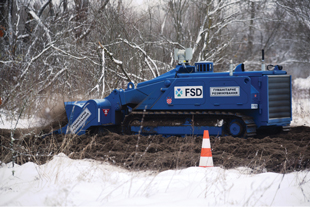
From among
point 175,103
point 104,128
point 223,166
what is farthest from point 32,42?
point 223,166

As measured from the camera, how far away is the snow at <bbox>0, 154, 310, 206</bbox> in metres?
4.08

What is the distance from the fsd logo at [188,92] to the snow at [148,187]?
3383 mm

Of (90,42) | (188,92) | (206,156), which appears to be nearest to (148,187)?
(206,156)

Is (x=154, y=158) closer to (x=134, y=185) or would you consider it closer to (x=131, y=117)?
(x=134, y=185)

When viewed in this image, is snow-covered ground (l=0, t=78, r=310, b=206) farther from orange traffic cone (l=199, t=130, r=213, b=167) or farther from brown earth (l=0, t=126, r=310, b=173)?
brown earth (l=0, t=126, r=310, b=173)

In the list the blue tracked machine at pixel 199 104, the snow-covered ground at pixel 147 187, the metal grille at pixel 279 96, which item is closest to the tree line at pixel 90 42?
the blue tracked machine at pixel 199 104

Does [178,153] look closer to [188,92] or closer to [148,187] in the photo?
[148,187]

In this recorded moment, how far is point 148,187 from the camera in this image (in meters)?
4.61

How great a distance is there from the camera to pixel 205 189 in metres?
4.39

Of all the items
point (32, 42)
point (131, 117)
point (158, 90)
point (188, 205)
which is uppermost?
point (32, 42)

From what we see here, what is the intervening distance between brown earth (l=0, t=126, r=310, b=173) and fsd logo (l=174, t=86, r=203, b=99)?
1163 mm

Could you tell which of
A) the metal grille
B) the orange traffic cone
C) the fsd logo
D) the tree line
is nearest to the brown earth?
the orange traffic cone

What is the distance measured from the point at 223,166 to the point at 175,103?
3.45 metres

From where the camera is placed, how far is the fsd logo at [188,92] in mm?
8688
